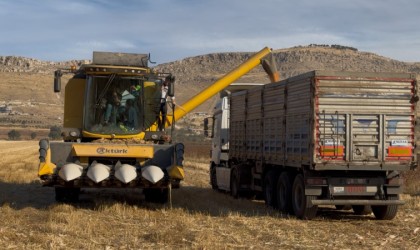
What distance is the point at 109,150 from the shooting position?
1445 centimetres

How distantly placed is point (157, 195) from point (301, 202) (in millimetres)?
3967

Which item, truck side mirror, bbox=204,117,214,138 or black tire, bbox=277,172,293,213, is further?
truck side mirror, bbox=204,117,214,138

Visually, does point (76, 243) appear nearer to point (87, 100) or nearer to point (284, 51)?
point (87, 100)

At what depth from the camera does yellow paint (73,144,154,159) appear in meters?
14.4

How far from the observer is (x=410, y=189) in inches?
883

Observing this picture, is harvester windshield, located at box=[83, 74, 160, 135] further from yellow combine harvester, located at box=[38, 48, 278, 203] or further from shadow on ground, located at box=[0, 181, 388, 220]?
shadow on ground, located at box=[0, 181, 388, 220]

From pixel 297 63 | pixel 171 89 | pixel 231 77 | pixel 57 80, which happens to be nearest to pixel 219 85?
pixel 231 77

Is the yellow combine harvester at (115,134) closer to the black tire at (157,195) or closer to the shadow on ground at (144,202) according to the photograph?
the black tire at (157,195)

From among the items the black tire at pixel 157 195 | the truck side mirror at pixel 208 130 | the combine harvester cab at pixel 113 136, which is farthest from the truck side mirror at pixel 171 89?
the truck side mirror at pixel 208 130

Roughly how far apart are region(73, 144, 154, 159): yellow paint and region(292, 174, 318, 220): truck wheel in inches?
134

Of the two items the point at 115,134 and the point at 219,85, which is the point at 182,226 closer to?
the point at 115,134

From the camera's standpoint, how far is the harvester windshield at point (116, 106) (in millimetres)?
15312

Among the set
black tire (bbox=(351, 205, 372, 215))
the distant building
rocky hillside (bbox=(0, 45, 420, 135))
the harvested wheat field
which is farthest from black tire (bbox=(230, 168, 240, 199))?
the distant building

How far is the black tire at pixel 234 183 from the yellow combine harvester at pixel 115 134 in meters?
3.81
